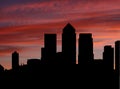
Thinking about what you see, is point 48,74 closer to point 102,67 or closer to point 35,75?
point 35,75

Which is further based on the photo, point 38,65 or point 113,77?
point 38,65

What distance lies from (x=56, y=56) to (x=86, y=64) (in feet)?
49.1

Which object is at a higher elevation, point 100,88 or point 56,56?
point 56,56

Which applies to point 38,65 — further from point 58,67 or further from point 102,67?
point 102,67

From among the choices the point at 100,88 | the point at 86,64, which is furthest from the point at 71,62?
the point at 100,88

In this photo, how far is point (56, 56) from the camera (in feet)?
641

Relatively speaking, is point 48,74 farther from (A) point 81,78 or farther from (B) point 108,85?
(B) point 108,85

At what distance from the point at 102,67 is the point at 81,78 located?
39.5 ft

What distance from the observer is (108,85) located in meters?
197

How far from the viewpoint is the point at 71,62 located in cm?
19338

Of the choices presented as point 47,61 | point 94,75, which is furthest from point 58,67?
point 94,75

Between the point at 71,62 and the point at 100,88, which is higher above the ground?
the point at 71,62

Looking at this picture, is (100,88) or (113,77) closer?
(113,77)

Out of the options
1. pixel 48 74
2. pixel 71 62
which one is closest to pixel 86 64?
pixel 71 62
